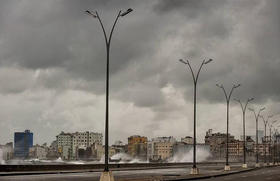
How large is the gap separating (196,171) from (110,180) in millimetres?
22050

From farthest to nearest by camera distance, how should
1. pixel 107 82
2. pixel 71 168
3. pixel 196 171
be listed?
pixel 71 168
pixel 196 171
pixel 107 82

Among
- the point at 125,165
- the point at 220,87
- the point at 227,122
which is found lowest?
the point at 125,165

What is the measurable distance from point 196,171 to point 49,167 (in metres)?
18.4

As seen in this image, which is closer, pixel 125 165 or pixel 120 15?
pixel 120 15

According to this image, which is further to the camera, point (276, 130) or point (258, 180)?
point (276, 130)

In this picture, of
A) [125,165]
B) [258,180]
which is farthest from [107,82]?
[125,165]

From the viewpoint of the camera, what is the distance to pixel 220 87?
7575 centimetres

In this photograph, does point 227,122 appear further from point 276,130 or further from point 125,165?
point 276,130

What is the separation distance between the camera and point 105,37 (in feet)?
112

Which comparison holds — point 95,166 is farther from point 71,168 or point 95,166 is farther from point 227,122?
point 227,122

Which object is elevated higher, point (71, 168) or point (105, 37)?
point (105, 37)

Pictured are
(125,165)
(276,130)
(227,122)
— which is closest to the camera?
(227,122)

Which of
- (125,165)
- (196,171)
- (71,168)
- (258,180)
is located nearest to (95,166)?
(71,168)

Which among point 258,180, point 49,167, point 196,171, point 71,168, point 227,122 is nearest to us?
point 258,180
